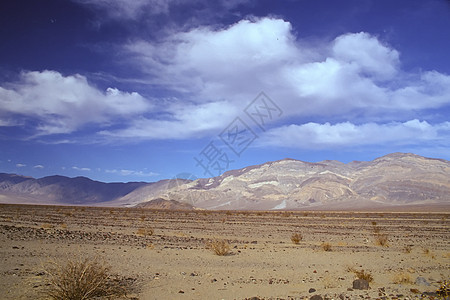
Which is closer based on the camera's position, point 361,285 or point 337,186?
point 361,285

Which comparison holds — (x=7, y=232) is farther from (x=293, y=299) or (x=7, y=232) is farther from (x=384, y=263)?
(x=384, y=263)

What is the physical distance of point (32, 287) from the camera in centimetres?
759

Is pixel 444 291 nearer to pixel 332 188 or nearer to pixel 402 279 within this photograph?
pixel 402 279

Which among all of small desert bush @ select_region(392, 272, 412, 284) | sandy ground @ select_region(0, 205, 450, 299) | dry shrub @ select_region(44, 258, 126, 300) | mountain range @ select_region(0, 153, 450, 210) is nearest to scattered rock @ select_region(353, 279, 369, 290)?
sandy ground @ select_region(0, 205, 450, 299)

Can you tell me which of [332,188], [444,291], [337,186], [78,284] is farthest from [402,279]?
[337,186]

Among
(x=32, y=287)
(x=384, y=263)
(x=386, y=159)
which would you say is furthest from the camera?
(x=386, y=159)

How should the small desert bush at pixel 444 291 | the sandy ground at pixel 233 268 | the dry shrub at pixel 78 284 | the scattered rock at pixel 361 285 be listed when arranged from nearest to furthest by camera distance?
the dry shrub at pixel 78 284 → the small desert bush at pixel 444 291 → the sandy ground at pixel 233 268 → the scattered rock at pixel 361 285

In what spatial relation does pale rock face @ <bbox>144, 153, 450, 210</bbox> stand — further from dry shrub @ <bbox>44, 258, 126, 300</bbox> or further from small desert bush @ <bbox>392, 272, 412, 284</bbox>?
dry shrub @ <bbox>44, 258, 126, 300</bbox>

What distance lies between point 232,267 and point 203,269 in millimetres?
1144

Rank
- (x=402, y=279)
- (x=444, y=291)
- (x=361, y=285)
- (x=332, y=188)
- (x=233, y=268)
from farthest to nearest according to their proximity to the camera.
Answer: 1. (x=332, y=188)
2. (x=233, y=268)
3. (x=402, y=279)
4. (x=361, y=285)
5. (x=444, y=291)

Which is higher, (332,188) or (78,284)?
(332,188)

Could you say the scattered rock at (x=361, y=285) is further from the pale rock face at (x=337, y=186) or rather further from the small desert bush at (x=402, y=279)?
the pale rock face at (x=337, y=186)

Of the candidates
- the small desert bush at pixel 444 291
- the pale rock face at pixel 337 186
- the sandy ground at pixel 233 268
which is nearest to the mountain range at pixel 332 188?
the pale rock face at pixel 337 186

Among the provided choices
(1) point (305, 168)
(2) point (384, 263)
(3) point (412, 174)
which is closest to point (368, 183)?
(3) point (412, 174)
